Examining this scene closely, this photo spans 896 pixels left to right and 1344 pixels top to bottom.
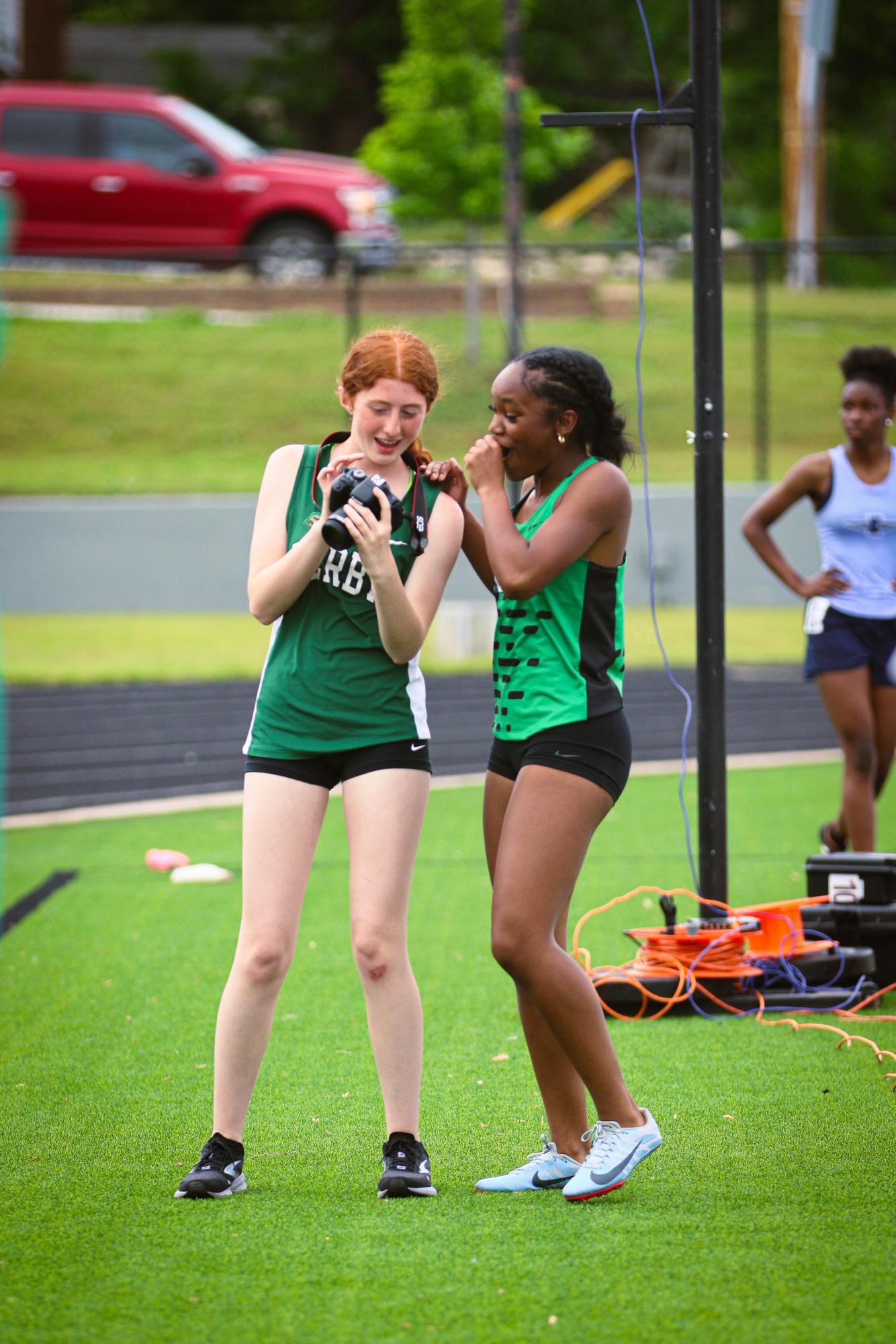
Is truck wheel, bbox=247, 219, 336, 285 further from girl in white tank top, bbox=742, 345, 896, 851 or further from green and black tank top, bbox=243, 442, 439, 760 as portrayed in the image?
green and black tank top, bbox=243, 442, 439, 760

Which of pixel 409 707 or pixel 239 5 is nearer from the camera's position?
pixel 409 707

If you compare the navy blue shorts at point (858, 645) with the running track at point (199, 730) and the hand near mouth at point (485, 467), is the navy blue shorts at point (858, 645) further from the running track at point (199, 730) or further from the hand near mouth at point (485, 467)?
the running track at point (199, 730)

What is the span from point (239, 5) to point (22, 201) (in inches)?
806

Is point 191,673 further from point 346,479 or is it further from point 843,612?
point 346,479

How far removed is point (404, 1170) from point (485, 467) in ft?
4.90

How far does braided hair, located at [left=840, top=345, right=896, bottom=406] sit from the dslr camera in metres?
3.04

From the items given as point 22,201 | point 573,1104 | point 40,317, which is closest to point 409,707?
point 573,1104

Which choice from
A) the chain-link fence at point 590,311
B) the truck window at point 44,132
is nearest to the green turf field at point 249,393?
the chain-link fence at point 590,311

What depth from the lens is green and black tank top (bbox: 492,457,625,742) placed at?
3223 millimetres

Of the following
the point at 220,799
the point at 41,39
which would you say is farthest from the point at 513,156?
the point at 41,39

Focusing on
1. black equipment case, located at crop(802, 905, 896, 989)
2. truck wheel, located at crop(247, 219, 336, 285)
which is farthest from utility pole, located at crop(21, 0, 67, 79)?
black equipment case, located at crop(802, 905, 896, 989)

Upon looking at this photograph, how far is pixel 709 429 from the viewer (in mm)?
4664

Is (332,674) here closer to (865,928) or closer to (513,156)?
(865,928)

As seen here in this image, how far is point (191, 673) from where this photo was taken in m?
13.2
